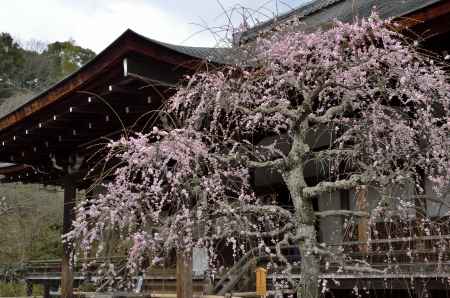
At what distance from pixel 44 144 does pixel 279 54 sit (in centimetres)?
629

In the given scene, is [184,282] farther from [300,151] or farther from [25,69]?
[25,69]

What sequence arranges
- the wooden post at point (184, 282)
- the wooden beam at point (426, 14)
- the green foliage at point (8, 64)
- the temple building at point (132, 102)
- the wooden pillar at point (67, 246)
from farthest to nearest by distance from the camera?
the green foliage at point (8, 64), the wooden pillar at point (67, 246), the wooden post at point (184, 282), the temple building at point (132, 102), the wooden beam at point (426, 14)

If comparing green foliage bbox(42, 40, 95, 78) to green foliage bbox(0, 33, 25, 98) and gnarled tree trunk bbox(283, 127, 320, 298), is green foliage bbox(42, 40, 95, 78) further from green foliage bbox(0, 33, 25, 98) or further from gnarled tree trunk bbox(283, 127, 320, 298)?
gnarled tree trunk bbox(283, 127, 320, 298)

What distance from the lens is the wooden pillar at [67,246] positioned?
10362 mm

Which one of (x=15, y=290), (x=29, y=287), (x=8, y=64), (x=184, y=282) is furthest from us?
(x=8, y=64)

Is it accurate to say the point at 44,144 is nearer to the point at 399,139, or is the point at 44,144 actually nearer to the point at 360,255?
the point at 360,255

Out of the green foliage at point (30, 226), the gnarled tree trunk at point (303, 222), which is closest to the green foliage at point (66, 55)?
the green foliage at point (30, 226)

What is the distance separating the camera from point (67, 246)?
10469mm

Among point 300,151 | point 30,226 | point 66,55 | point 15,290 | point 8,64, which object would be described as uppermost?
point 66,55

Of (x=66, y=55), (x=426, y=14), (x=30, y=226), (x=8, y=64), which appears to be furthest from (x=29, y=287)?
(x=66, y=55)

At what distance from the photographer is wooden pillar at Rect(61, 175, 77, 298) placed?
10.4 meters

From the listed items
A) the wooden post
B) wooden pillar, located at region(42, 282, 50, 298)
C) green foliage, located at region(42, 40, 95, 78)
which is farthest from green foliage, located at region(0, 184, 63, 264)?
green foliage, located at region(42, 40, 95, 78)

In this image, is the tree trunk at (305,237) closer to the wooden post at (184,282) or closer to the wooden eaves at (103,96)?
the wooden eaves at (103,96)

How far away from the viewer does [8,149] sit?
10.6 metres
